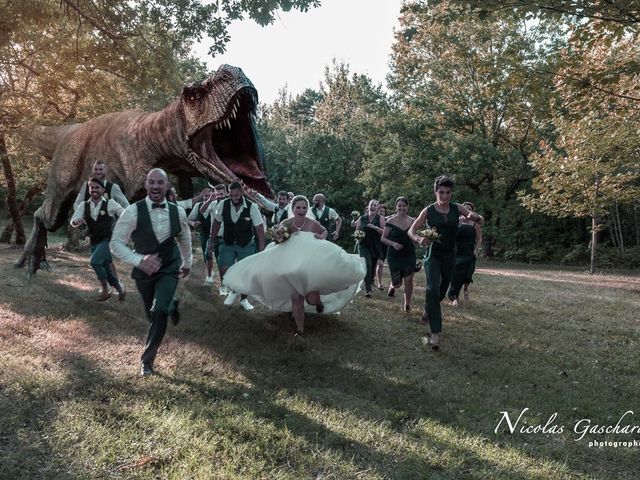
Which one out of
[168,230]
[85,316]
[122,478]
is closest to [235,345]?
[168,230]

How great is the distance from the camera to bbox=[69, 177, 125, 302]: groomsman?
306 inches

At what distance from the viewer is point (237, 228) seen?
8.14m

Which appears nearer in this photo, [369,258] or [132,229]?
[132,229]

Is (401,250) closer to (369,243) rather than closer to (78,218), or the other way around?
(369,243)

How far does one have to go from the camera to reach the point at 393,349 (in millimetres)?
6465

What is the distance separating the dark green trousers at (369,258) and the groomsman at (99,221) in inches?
190

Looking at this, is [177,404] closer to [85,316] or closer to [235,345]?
[235,345]

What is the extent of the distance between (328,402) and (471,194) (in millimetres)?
25185

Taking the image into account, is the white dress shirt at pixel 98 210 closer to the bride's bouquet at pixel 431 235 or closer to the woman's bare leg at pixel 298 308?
the woman's bare leg at pixel 298 308

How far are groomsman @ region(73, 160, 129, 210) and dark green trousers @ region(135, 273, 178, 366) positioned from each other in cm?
327

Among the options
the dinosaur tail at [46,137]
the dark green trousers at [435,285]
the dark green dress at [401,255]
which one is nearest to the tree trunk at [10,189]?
the dinosaur tail at [46,137]

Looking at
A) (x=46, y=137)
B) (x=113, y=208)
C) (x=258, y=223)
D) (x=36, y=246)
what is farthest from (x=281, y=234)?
(x=46, y=137)

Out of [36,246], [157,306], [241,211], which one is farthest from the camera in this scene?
[36,246]

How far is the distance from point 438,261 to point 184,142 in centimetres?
412
